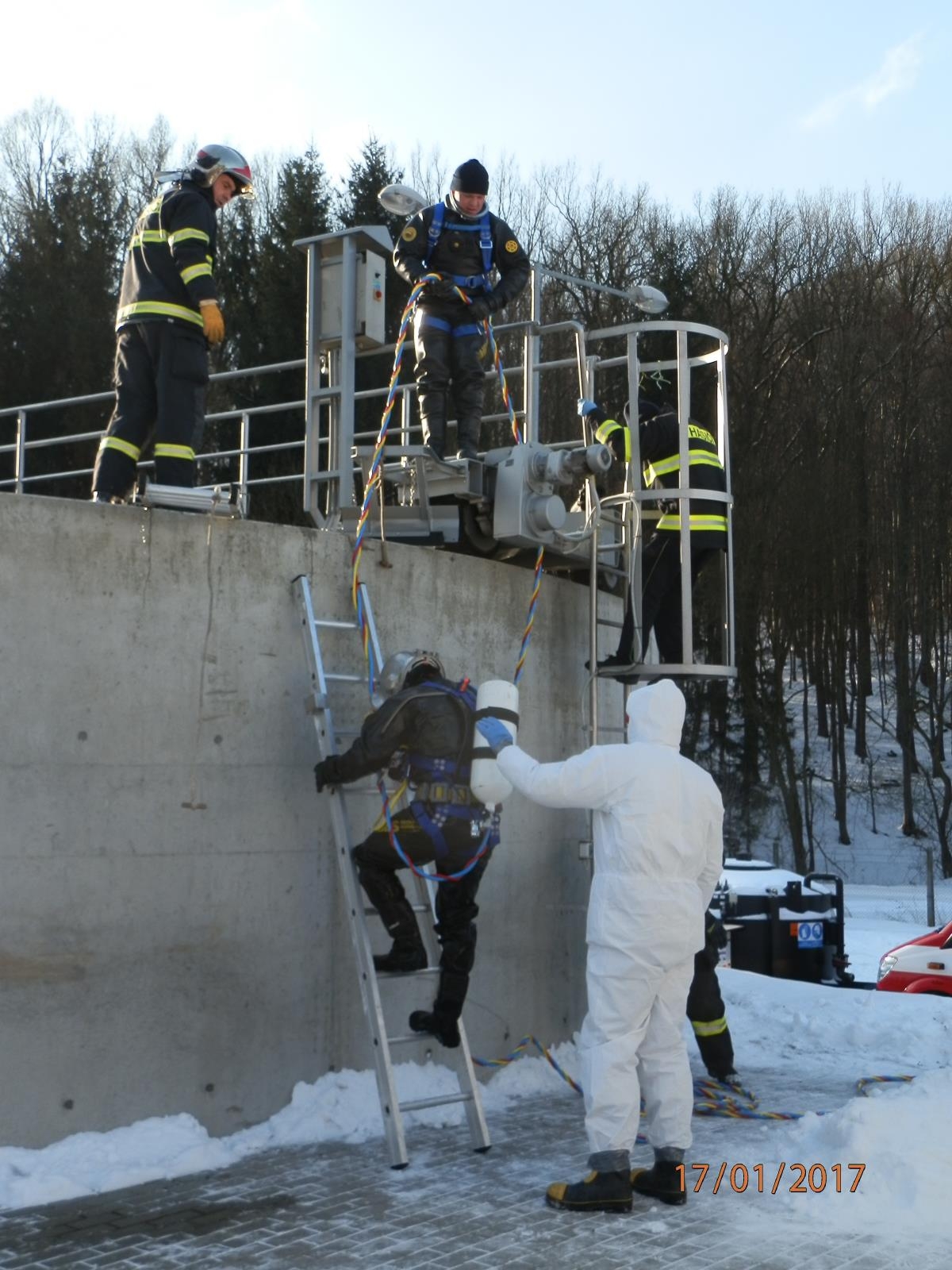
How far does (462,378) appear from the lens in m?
8.43

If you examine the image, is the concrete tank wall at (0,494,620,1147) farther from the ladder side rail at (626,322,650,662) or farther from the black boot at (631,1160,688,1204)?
the black boot at (631,1160,688,1204)

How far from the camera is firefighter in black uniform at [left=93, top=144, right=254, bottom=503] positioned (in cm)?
706

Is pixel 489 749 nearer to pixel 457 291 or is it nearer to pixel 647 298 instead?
pixel 457 291

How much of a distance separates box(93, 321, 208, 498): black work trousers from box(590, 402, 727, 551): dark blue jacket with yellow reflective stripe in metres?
2.39

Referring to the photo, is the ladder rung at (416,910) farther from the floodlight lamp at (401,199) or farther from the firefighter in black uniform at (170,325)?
the floodlight lamp at (401,199)

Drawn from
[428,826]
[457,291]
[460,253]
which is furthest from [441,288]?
[428,826]

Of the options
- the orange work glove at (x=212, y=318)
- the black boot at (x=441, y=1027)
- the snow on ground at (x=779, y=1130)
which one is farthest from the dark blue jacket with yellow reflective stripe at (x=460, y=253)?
the snow on ground at (x=779, y=1130)

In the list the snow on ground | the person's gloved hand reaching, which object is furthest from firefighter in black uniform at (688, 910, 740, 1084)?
the person's gloved hand reaching

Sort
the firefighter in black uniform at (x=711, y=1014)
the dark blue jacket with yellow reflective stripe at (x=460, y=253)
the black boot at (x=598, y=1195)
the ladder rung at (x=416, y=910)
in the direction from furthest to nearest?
Answer: the dark blue jacket with yellow reflective stripe at (x=460, y=253) < the firefighter in black uniform at (x=711, y=1014) < the ladder rung at (x=416, y=910) < the black boot at (x=598, y=1195)

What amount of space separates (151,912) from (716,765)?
81.7 ft

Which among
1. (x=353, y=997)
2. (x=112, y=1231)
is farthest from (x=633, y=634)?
(x=112, y=1231)

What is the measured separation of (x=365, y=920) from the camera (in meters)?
6.35

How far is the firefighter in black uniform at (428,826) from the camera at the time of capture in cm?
612
